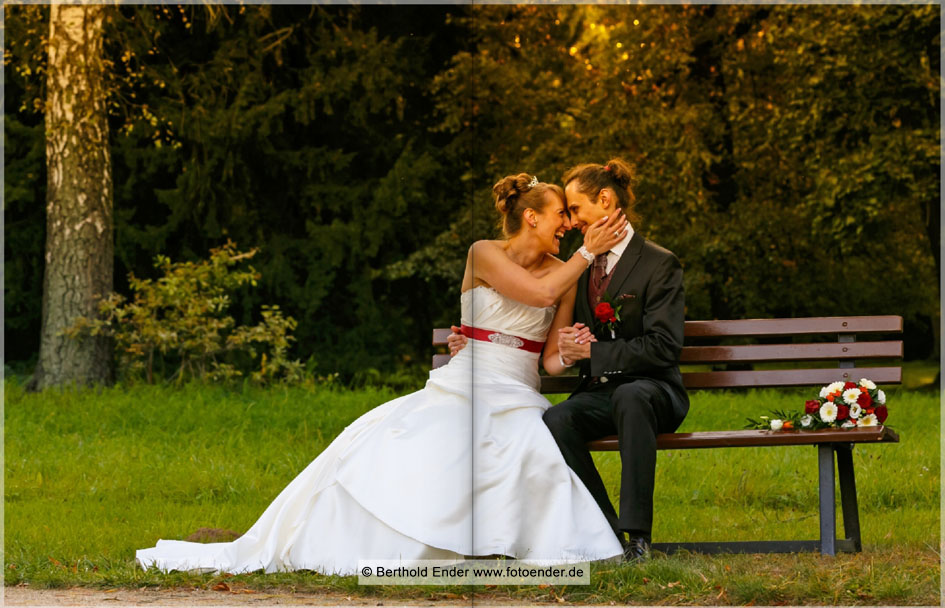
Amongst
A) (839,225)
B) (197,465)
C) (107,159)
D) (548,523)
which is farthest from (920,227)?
(548,523)

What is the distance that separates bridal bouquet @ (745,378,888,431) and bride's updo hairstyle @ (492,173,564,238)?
4.15 feet

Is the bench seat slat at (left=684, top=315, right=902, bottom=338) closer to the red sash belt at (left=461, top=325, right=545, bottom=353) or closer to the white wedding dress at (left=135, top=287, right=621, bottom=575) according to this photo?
the red sash belt at (left=461, top=325, right=545, bottom=353)

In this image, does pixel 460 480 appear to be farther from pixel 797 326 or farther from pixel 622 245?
pixel 797 326

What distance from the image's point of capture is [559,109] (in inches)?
564

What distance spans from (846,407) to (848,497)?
448 mm

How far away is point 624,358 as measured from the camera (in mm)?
4242

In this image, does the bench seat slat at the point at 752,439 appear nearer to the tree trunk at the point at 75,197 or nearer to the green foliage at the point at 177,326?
the green foliage at the point at 177,326

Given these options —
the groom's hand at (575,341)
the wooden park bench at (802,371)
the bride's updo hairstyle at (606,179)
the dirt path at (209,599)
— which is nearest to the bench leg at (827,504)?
the wooden park bench at (802,371)

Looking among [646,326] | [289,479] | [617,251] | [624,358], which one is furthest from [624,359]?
[289,479]

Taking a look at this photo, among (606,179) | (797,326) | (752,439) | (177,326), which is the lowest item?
(752,439)

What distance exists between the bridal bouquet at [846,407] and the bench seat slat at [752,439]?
0.09 m

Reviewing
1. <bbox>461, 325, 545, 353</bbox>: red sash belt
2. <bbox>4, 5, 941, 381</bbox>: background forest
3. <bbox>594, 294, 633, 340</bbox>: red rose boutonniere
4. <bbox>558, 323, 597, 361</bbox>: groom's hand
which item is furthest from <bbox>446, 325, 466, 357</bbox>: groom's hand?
<bbox>4, 5, 941, 381</bbox>: background forest

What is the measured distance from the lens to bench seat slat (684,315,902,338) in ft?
14.9

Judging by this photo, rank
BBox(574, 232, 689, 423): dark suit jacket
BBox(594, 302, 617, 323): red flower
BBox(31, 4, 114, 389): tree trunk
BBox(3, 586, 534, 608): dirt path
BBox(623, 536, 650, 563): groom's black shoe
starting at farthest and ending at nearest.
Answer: BBox(31, 4, 114, 389): tree trunk < BBox(594, 302, 617, 323): red flower < BBox(574, 232, 689, 423): dark suit jacket < BBox(623, 536, 650, 563): groom's black shoe < BBox(3, 586, 534, 608): dirt path
